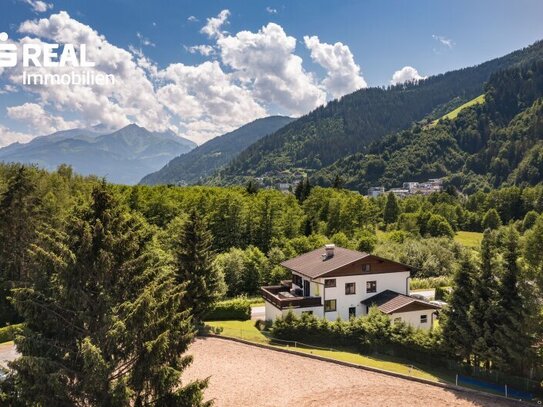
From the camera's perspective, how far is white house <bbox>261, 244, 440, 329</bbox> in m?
36.6

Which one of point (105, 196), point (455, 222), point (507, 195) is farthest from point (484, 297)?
point (507, 195)

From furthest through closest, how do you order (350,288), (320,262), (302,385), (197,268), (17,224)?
(17,224)
(320,262)
(350,288)
(197,268)
(302,385)

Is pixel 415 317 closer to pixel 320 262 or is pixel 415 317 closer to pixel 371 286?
pixel 371 286

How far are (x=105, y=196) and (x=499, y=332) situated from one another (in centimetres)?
2215

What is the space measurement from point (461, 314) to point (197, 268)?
19.2 metres

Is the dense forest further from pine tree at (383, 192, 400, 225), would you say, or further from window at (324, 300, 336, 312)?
pine tree at (383, 192, 400, 225)

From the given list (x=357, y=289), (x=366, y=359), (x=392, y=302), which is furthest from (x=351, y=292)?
(x=366, y=359)

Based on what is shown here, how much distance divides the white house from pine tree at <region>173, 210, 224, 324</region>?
6.29m

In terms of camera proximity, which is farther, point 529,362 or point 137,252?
point 529,362

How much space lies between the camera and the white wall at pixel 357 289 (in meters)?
38.4

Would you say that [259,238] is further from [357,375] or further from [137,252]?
[137,252]

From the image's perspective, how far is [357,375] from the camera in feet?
86.5

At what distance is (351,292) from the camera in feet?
128

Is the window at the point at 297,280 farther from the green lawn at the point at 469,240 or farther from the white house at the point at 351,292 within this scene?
the green lawn at the point at 469,240
